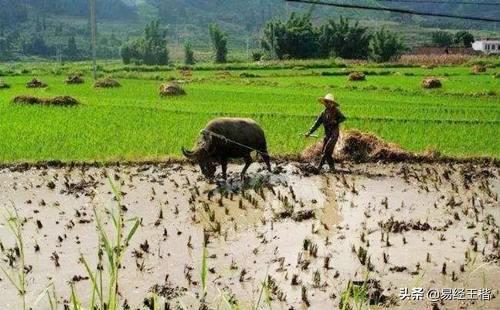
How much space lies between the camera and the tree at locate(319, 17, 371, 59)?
49750mm

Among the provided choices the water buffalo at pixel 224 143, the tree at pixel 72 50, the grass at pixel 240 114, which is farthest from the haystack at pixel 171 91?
the tree at pixel 72 50

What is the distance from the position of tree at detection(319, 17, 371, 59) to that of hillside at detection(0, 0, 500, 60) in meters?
50.0

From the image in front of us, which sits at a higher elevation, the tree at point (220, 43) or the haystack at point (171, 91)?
the tree at point (220, 43)

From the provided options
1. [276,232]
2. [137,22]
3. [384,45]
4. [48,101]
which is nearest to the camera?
[276,232]

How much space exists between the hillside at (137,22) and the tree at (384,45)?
54.8 m

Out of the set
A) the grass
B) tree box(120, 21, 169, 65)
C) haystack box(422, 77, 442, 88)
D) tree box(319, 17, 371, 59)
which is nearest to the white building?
tree box(319, 17, 371, 59)

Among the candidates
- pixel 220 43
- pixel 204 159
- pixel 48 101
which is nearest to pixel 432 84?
pixel 48 101

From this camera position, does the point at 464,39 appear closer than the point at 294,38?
No

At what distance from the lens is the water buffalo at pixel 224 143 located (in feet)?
29.7

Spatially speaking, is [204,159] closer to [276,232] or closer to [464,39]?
[276,232]

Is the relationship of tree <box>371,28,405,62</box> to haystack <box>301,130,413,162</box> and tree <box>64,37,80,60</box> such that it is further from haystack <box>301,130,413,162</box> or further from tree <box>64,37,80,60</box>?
tree <box>64,37,80,60</box>

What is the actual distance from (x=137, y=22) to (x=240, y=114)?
14081 cm

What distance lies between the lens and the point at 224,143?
9203 millimetres

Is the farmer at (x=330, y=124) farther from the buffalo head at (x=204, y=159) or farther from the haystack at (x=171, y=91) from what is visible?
the haystack at (x=171, y=91)
